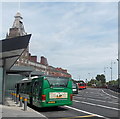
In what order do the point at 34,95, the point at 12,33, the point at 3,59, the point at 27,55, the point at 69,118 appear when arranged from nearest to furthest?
the point at 69,118, the point at 34,95, the point at 3,59, the point at 27,55, the point at 12,33

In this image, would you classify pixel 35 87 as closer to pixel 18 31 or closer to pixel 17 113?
pixel 17 113

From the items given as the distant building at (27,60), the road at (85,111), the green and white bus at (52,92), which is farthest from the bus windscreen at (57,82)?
the distant building at (27,60)

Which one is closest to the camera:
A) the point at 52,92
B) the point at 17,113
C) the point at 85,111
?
the point at 17,113

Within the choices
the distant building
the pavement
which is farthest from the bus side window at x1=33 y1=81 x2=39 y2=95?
the distant building

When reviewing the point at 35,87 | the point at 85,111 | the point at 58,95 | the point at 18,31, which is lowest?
the point at 85,111

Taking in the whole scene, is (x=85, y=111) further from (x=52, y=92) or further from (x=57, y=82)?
(x=57, y=82)

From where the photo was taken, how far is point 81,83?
67.1m

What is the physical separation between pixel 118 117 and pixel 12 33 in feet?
329

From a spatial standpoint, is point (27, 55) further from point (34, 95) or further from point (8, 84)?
point (34, 95)

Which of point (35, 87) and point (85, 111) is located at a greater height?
point (35, 87)

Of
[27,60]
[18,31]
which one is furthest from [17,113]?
[18,31]


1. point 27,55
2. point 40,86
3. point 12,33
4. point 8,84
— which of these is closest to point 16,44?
point 40,86

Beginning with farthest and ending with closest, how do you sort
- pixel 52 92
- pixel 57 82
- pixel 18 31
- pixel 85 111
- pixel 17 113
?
pixel 18 31, pixel 57 82, pixel 52 92, pixel 85 111, pixel 17 113

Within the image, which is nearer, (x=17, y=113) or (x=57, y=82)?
(x=17, y=113)
